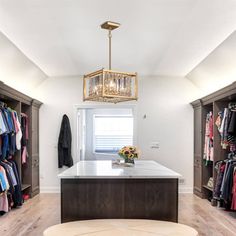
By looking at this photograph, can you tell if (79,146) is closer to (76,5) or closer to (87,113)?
(87,113)

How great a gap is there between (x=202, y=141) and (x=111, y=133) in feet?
11.7

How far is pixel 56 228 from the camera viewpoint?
2877mm

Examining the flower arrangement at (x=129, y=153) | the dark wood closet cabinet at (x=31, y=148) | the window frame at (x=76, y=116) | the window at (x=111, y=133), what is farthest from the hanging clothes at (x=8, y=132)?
the window at (x=111, y=133)

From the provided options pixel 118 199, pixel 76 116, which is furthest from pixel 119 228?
pixel 76 116

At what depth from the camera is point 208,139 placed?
554 cm

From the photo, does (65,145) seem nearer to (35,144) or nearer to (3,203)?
(35,144)

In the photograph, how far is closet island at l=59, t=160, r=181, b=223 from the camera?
315 centimetres

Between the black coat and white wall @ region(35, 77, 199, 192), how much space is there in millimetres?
145

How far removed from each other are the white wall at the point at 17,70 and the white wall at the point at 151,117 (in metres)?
0.43

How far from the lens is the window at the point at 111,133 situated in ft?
28.9

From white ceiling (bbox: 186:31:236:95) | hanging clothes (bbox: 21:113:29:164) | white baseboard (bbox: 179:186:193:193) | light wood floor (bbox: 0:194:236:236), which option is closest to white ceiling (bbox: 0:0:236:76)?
white ceiling (bbox: 186:31:236:95)

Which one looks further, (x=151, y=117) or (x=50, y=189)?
(x=151, y=117)

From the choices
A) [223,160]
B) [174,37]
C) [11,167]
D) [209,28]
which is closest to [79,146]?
[11,167]

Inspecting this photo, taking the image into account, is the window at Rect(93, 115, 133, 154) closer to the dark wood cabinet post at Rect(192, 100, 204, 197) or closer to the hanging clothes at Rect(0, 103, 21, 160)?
the dark wood cabinet post at Rect(192, 100, 204, 197)
